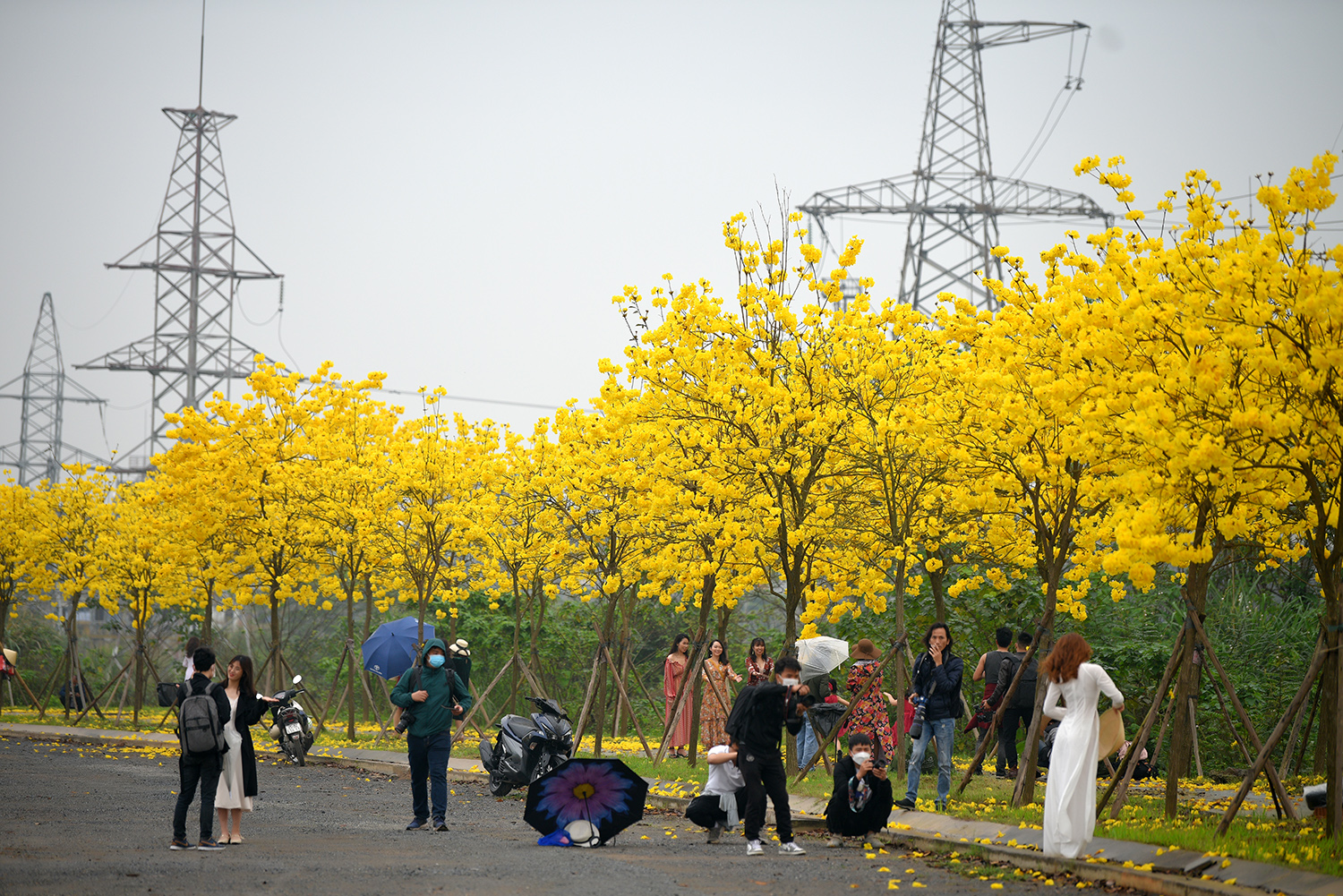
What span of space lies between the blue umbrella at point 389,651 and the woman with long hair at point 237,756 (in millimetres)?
12234

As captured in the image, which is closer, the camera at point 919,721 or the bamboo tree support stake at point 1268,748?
the bamboo tree support stake at point 1268,748

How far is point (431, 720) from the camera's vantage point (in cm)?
1203

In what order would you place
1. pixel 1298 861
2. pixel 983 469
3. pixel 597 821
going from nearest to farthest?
pixel 1298 861, pixel 597 821, pixel 983 469

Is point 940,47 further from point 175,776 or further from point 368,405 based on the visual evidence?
point 175,776

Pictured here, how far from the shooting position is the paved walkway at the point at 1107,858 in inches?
319

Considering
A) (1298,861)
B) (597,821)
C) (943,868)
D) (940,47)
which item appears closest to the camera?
(1298,861)

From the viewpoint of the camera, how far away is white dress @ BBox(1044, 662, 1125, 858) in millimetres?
9523

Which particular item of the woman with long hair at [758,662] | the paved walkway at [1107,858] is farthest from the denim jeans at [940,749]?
the woman with long hair at [758,662]

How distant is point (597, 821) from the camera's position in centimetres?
1124

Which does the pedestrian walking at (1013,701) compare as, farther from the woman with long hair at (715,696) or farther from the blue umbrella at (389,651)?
the blue umbrella at (389,651)

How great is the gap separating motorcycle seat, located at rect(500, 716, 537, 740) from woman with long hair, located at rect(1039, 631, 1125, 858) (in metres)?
6.67

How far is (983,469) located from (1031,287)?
1.95 meters

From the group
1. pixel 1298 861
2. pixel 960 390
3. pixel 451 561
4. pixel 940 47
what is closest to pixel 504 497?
pixel 451 561

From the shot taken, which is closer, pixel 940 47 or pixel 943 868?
pixel 943 868
